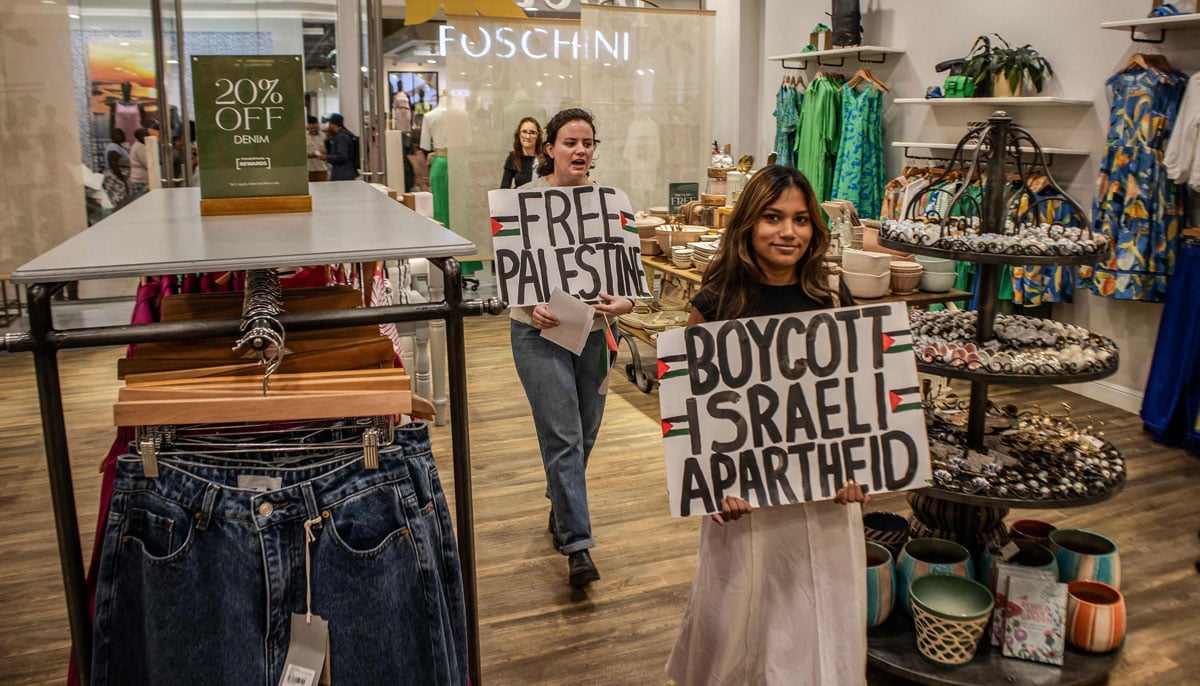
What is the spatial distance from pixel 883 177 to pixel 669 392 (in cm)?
571

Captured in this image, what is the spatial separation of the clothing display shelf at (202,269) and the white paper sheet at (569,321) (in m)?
1.18

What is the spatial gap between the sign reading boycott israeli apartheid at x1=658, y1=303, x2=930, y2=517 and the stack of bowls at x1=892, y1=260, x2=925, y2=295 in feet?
7.97

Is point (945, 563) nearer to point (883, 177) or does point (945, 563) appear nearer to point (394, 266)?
point (394, 266)

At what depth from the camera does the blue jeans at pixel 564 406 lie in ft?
10.2

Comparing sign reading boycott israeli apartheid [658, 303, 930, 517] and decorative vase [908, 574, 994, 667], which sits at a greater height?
sign reading boycott israeli apartheid [658, 303, 930, 517]

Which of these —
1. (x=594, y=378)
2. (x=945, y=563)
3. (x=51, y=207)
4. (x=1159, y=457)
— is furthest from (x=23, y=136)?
(x=1159, y=457)

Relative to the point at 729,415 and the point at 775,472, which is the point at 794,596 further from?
the point at 729,415

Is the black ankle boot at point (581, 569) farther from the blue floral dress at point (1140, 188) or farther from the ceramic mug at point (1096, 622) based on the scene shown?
the blue floral dress at point (1140, 188)

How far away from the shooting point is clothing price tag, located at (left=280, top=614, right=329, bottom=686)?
4.78ft

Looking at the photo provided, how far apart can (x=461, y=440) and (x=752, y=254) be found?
908mm

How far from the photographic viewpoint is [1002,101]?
5.73m

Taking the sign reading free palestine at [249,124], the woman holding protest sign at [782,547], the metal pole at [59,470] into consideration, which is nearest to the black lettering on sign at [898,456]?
the woman holding protest sign at [782,547]

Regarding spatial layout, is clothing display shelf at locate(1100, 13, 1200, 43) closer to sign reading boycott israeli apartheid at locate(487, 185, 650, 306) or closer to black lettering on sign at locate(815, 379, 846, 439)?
sign reading boycott israeli apartheid at locate(487, 185, 650, 306)

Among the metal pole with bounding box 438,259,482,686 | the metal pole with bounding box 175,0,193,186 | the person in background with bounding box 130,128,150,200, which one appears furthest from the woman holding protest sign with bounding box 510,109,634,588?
the person in background with bounding box 130,128,150,200
